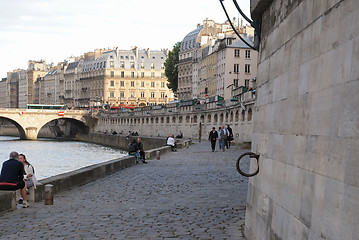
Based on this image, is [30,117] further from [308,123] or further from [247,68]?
[308,123]

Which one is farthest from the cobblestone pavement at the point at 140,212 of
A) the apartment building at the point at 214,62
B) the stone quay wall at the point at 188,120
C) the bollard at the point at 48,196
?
the apartment building at the point at 214,62

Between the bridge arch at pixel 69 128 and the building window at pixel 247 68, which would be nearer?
the building window at pixel 247 68

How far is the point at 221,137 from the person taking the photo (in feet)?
115

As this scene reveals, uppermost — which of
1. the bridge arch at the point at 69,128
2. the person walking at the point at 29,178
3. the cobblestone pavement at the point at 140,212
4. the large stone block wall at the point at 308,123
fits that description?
the large stone block wall at the point at 308,123

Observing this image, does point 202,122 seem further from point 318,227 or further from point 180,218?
point 318,227

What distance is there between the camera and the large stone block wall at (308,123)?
4410mm

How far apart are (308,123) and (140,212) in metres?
7.16

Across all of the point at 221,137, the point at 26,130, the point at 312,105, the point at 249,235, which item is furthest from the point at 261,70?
the point at 26,130

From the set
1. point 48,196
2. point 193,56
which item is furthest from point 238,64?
point 48,196

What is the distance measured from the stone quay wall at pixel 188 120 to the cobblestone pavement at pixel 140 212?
23194mm

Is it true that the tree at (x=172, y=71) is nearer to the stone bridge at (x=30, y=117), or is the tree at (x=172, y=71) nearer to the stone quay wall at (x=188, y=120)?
the stone quay wall at (x=188, y=120)

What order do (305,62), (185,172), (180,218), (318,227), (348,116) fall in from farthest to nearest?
1. (185,172)
2. (180,218)
3. (305,62)
4. (318,227)
5. (348,116)

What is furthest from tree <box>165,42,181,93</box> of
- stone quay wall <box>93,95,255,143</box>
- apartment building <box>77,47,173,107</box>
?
apartment building <box>77,47,173,107</box>

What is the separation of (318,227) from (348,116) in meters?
1.11
